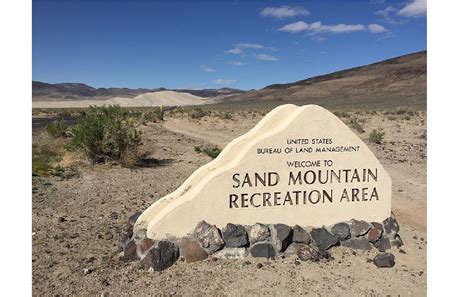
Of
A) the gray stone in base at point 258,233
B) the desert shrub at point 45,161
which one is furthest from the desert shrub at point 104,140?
the gray stone in base at point 258,233

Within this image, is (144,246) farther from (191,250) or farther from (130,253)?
(191,250)

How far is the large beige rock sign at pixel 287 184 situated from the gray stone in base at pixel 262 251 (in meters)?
0.33

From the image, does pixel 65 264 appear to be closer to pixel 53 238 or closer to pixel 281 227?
pixel 53 238

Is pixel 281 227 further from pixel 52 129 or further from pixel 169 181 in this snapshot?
pixel 52 129

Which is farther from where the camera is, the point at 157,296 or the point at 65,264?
the point at 65,264

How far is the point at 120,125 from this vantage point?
1323 centimetres

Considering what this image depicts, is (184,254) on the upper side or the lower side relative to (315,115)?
lower

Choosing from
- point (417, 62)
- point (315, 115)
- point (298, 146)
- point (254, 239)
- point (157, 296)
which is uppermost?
point (417, 62)

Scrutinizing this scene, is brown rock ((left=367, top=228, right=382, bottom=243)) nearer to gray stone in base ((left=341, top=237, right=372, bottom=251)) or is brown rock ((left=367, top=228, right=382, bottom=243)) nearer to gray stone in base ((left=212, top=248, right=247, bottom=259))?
gray stone in base ((left=341, top=237, right=372, bottom=251))

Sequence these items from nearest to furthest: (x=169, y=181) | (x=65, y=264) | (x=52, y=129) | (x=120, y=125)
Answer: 1. (x=65, y=264)
2. (x=169, y=181)
3. (x=120, y=125)
4. (x=52, y=129)

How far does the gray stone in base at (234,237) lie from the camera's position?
5.99 meters

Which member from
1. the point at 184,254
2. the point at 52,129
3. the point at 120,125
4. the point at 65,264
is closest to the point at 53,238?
the point at 65,264

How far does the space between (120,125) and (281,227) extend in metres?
8.24

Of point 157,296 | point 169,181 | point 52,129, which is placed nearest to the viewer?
point 157,296
